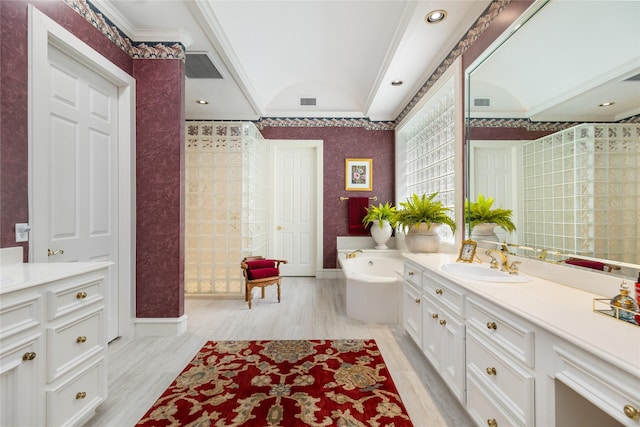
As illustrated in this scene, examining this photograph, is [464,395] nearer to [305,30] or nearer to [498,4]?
[498,4]

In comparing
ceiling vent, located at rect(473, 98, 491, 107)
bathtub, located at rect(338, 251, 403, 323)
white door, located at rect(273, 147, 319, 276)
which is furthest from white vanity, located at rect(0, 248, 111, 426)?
white door, located at rect(273, 147, 319, 276)

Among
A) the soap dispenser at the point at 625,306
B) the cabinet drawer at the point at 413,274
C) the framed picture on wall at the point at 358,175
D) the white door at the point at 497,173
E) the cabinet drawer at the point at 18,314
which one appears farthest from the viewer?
the framed picture on wall at the point at 358,175

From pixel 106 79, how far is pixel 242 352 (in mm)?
2611

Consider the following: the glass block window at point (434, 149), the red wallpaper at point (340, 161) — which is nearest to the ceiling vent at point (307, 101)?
the red wallpaper at point (340, 161)

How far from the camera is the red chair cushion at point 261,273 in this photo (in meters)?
3.46

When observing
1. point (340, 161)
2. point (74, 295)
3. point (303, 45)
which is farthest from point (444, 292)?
point (340, 161)

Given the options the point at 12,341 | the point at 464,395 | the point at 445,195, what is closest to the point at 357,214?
the point at 445,195

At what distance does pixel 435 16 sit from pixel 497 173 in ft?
4.51

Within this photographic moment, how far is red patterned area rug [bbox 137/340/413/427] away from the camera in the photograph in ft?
5.16

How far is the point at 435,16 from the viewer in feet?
7.50

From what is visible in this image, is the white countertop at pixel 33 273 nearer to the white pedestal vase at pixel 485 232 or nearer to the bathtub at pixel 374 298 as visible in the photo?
the bathtub at pixel 374 298

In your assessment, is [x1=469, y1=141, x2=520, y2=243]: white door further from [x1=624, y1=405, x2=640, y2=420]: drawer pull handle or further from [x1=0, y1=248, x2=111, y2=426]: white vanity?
[x1=0, y1=248, x2=111, y2=426]: white vanity

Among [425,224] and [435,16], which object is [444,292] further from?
[435,16]

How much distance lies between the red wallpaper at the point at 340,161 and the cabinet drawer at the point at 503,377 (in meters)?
3.44
